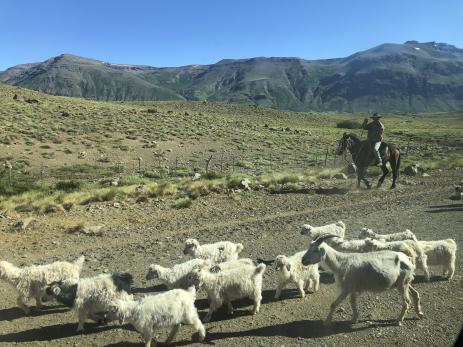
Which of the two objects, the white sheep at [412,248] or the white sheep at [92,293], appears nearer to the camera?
the white sheep at [92,293]

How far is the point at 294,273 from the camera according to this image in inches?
395

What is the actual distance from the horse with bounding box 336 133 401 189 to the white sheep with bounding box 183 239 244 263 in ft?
48.7

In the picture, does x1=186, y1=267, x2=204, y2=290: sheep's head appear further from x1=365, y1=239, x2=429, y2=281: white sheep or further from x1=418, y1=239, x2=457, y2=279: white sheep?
x1=418, y1=239, x2=457, y2=279: white sheep

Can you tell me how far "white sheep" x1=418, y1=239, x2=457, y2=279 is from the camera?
35.8 ft

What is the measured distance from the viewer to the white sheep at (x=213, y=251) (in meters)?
11.8

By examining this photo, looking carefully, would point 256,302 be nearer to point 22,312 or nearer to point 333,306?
point 333,306

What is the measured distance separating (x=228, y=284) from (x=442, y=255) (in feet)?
17.4

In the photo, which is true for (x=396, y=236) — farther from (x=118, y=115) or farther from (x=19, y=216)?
(x=118, y=115)

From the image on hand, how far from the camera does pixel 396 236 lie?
40.5 feet

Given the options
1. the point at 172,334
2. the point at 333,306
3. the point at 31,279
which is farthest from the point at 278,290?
the point at 31,279

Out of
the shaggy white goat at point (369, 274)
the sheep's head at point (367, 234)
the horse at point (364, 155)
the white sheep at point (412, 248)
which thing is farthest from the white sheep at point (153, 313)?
the horse at point (364, 155)

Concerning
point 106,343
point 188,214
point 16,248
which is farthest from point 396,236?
point 16,248

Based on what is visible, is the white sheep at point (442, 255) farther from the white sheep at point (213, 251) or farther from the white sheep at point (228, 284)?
the white sheep at point (213, 251)

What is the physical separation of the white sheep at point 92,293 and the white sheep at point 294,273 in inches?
124
